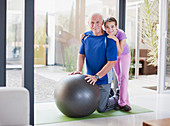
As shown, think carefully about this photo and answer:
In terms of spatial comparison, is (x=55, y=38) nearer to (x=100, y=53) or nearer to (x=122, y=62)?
(x=100, y=53)

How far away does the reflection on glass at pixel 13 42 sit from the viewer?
11.4 feet

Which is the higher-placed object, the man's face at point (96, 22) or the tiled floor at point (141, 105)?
the man's face at point (96, 22)

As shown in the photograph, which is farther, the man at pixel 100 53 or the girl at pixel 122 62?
the girl at pixel 122 62

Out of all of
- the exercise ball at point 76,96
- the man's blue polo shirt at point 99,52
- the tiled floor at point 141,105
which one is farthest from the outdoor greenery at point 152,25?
the exercise ball at point 76,96

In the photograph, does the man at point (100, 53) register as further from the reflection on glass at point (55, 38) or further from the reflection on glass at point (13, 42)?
the reflection on glass at point (13, 42)

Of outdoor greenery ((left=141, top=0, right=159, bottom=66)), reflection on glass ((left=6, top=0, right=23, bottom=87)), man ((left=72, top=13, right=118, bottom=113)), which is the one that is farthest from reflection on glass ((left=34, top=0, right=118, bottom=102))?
outdoor greenery ((left=141, top=0, right=159, bottom=66))

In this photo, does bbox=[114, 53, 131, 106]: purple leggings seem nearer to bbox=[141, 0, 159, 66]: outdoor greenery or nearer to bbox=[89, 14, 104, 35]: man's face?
bbox=[89, 14, 104, 35]: man's face

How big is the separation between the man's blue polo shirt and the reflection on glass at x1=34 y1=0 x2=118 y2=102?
31.8 inches

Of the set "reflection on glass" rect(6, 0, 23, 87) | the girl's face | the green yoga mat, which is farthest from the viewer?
"reflection on glass" rect(6, 0, 23, 87)

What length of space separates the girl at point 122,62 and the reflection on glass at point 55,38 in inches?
33.4

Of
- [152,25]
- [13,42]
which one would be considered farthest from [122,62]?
[152,25]

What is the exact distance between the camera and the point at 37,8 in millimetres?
3871

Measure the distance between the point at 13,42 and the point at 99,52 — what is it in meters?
1.24

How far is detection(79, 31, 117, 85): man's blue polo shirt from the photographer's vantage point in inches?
126
